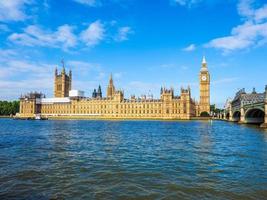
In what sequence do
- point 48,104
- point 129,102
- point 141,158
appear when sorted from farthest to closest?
point 48,104 < point 129,102 < point 141,158

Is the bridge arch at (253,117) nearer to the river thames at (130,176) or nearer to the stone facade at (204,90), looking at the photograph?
the stone facade at (204,90)

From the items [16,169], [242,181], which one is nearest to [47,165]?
[16,169]

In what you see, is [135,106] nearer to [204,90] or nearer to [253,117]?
[204,90]

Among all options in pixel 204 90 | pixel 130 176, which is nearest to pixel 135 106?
pixel 204 90

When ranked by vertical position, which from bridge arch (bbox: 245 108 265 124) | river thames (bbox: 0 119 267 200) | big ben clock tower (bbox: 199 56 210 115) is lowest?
river thames (bbox: 0 119 267 200)

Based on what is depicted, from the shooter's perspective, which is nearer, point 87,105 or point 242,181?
point 242,181

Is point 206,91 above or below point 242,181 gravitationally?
above

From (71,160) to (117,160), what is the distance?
3.18m

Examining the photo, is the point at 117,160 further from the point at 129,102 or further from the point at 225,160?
the point at 129,102

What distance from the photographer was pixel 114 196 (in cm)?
1332

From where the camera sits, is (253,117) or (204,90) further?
(204,90)

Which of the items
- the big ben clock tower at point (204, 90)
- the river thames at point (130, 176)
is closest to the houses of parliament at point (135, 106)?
the big ben clock tower at point (204, 90)

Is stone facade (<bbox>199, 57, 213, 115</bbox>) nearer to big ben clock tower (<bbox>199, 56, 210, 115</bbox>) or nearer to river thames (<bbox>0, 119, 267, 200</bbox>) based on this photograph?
big ben clock tower (<bbox>199, 56, 210, 115</bbox>)

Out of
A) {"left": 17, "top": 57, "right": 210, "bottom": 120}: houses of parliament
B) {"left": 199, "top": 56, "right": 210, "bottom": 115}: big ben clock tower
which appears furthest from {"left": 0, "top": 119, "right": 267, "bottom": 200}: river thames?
{"left": 199, "top": 56, "right": 210, "bottom": 115}: big ben clock tower
